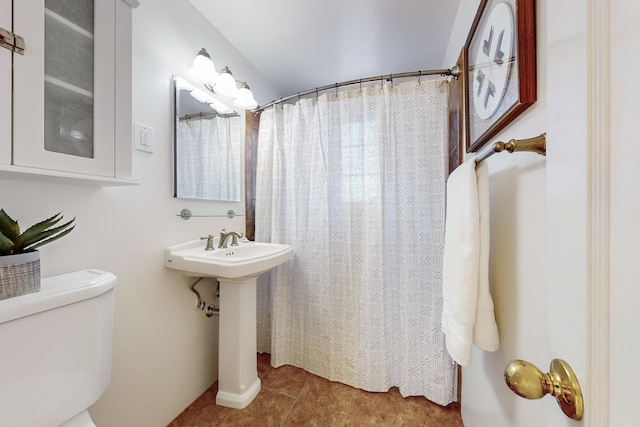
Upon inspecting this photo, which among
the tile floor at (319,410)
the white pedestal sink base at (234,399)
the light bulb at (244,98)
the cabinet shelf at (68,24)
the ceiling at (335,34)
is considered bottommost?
the tile floor at (319,410)

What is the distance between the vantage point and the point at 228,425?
1157 millimetres

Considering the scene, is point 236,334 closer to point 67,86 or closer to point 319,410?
point 319,410

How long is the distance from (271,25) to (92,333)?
174cm

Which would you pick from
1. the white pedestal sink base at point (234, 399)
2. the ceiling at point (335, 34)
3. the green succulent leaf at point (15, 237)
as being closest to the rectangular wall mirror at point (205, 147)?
the ceiling at point (335, 34)

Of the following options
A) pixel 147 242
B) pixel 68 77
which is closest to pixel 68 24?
pixel 68 77

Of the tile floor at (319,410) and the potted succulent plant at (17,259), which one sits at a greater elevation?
the potted succulent plant at (17,259)

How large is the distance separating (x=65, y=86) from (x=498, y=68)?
138 centimetres

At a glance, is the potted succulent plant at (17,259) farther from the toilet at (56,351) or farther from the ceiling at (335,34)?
the ceiling at (335,34)

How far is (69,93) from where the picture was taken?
735 millimetres

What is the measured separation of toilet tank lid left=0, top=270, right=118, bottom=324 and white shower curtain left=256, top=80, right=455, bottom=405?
965 millimetres

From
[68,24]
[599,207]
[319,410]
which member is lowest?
[319,410]

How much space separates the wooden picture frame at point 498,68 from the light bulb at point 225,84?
127 cm

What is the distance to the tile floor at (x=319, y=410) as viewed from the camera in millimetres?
1180

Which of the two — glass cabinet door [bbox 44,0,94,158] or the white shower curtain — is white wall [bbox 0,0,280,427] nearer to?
glass cabinet door [bbox 44,0,94,158]
